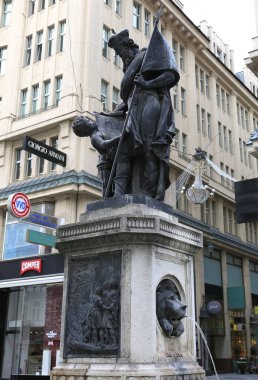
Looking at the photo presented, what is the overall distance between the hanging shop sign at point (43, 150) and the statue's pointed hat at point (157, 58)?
53.9 feet

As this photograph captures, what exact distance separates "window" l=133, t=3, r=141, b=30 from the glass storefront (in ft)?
56.3

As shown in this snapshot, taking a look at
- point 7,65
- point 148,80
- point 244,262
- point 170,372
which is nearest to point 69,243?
point 170,372

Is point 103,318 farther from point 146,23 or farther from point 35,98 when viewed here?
point 146,23

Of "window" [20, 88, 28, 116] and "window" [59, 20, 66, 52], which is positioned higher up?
"window" [59, 20, 66, 52]

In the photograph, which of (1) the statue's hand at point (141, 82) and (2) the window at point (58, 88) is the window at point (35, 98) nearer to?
(2) the window at point (58, 88)

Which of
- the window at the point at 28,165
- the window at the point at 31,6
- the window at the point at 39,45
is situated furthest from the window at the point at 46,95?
the window at the point at 31,6

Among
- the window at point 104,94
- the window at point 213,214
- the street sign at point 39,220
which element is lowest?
the street sign at point 39,220

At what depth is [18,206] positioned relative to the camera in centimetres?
2170

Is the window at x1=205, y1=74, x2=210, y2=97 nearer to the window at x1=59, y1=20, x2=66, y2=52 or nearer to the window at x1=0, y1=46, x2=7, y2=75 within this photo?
the window at x1=59, y1=20, x2=66, y2=52

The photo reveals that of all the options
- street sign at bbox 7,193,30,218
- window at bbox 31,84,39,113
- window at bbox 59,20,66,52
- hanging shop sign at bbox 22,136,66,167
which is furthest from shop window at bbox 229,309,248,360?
window at bbox 59,20,66,52

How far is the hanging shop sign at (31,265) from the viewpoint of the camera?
2351 centimetres

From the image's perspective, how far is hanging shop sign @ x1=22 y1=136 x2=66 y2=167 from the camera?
73.8ft

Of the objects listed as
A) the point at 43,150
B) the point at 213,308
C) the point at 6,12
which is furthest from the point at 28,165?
the point at 213,308

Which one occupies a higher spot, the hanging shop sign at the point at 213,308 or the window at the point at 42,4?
the window at the point at 42,4
